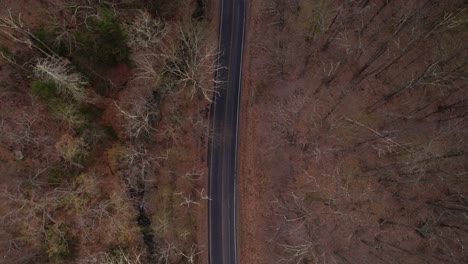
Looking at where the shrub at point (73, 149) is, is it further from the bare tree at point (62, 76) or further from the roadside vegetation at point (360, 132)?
the roadside vegetation at point (360, 132)

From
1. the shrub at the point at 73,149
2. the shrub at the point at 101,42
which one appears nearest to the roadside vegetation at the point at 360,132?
the shrub at the point at 101,42

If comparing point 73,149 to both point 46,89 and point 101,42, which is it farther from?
point 101,42

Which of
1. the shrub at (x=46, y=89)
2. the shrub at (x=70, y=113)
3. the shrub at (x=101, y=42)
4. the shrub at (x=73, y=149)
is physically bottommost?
the shrub at (x=73, y=149)

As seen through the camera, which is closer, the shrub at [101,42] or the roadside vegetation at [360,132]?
the shrub at [101,42]

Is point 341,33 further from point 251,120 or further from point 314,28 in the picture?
point 251,120

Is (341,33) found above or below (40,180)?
above

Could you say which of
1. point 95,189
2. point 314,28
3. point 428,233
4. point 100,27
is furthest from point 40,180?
point 428,233
